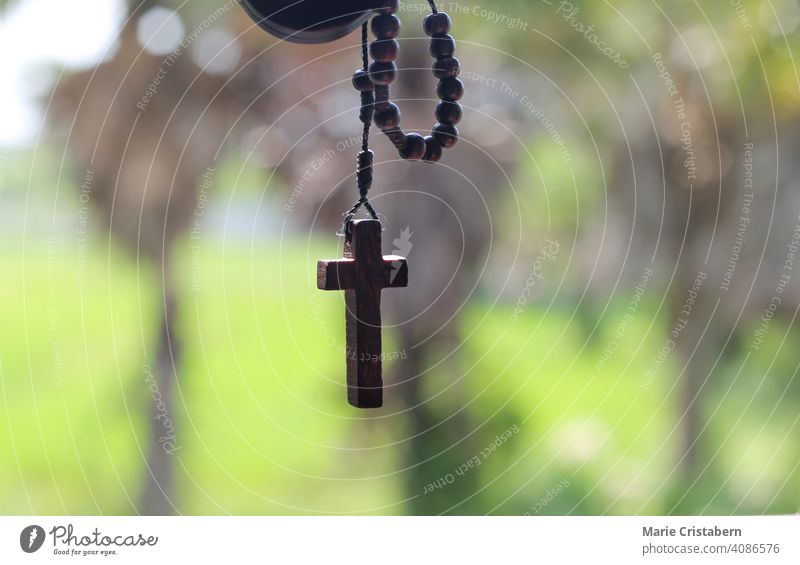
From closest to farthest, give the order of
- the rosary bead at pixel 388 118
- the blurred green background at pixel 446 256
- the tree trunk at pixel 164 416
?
the rosary bead at pixel 388 118 < the blurred green background at pixel 446 256 < the tree trunk at pixel 164 416

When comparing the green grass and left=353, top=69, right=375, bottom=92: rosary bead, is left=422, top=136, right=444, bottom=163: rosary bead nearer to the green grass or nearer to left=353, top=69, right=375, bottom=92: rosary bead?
left=353, top=69, right=375, bottom=92: rosary bead

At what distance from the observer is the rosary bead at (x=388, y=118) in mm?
555

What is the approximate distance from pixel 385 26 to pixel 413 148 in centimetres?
9

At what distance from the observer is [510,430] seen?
6.83 ft

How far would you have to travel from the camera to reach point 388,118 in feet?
1.83

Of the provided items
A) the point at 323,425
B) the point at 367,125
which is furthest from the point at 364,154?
the point at 323,425

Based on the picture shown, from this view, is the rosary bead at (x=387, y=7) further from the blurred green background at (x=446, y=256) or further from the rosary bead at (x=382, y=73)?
the blurred green background at (x=446, y=256)

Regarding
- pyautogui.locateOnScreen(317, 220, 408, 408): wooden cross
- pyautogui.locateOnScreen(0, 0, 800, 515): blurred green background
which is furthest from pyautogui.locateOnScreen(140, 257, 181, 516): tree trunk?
pyautogui.locateOnScreen(317, 220, 408, 408): wooden cross

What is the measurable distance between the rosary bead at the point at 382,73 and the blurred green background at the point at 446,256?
1.00m

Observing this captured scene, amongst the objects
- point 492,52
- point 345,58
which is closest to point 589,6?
point 492,52

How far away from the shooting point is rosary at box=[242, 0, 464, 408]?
1.84ft

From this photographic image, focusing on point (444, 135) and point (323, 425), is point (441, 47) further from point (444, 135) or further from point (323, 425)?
point (323, 425)

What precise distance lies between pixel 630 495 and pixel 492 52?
1149 millimetres

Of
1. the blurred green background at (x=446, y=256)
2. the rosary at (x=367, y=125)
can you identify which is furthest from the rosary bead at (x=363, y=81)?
the blurred green background at (x=446, y=256)
